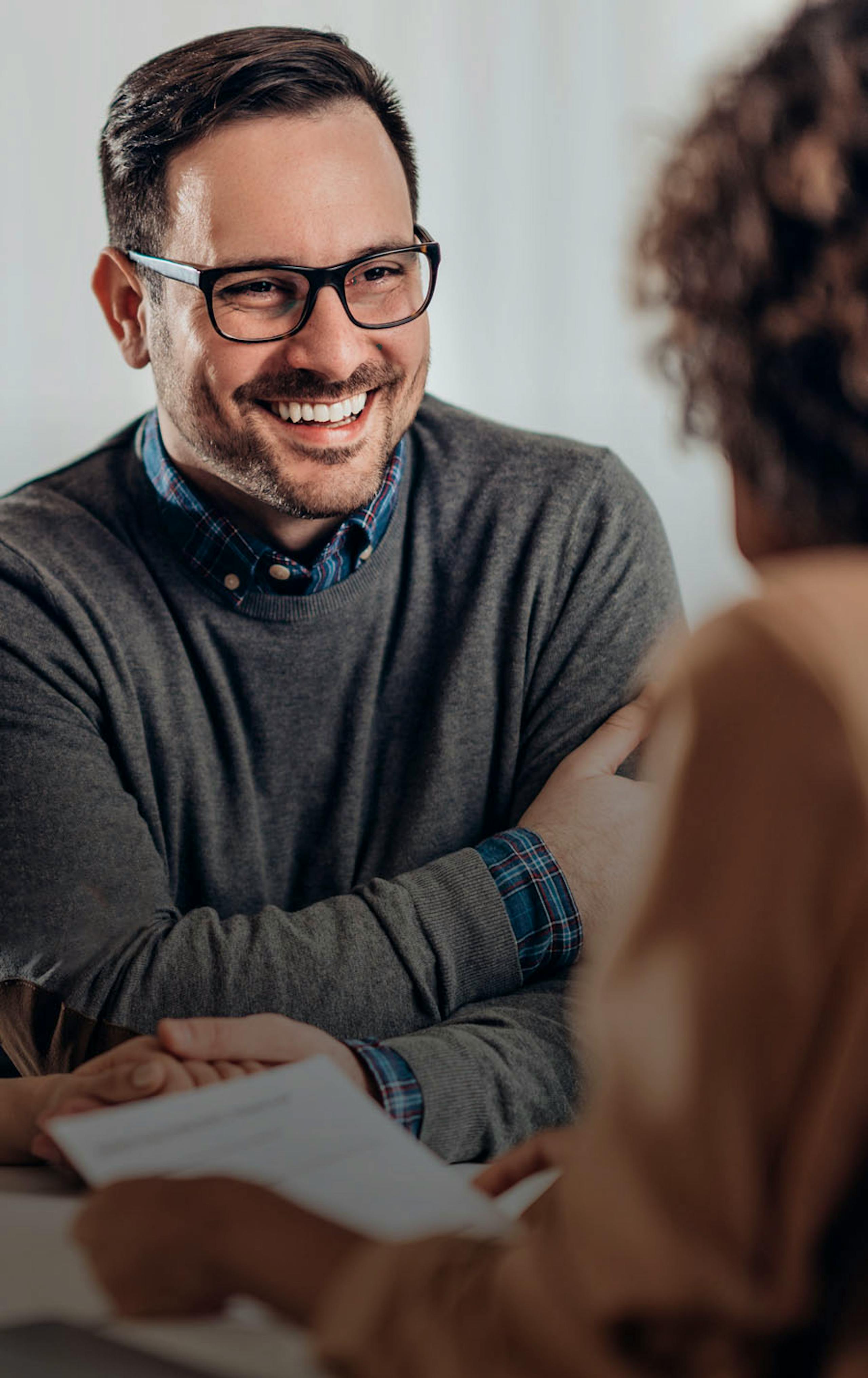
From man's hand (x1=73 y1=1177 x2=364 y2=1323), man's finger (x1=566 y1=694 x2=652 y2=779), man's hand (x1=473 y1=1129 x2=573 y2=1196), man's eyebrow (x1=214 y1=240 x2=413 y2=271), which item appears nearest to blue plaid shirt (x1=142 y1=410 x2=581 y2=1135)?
man's finger (x1=566 y1=694 x2=652 y2=779)

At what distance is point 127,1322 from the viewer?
0.68m

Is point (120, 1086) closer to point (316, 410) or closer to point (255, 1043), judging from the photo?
point (255, 1043)

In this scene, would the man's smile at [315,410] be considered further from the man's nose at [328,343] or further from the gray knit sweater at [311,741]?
the gray knit sweater at [311,741]

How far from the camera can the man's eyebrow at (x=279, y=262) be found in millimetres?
1417

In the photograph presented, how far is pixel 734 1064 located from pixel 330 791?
1048mm

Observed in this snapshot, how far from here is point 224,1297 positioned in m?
0.63

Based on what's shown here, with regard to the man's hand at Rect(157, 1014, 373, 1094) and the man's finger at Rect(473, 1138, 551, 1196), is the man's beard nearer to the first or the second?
the man's hand at Rect(157, 1014, 373, 1094)

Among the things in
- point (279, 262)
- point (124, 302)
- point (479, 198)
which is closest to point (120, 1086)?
point (279, 262)

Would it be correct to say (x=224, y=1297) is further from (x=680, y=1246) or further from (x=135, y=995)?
(x=135, y=995)

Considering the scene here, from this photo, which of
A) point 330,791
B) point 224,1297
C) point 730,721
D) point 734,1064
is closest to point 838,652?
point 730,721

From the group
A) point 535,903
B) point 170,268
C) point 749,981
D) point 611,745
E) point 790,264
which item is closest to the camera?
point 749,981

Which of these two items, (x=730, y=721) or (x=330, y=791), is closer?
(x=730, y=721)

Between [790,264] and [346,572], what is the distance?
0.97 meters

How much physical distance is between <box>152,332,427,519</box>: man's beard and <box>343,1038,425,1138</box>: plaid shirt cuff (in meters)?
0.67
